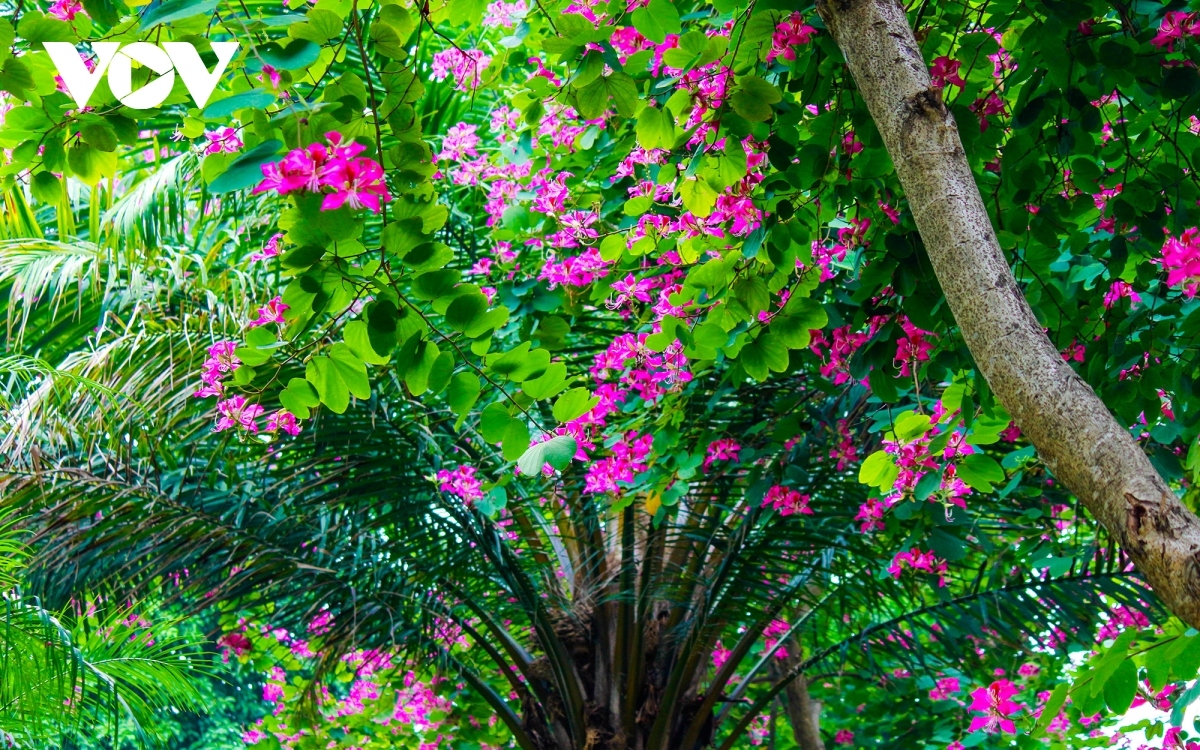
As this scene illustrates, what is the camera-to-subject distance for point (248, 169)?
993 millimetres

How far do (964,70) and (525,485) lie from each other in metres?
2.17

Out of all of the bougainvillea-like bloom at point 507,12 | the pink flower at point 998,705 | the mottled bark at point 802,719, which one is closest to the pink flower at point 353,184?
the bougainvillea-like bloom at point 507,12

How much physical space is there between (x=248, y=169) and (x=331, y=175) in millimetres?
81

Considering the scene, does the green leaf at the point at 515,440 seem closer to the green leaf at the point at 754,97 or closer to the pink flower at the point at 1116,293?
the green leaf at the point at 754,97

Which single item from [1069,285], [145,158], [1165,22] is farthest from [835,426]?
[145,158]

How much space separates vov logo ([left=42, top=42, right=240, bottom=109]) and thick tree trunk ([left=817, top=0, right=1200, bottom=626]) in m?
0.77

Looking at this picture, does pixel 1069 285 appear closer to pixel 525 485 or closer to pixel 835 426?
pixel 835 426

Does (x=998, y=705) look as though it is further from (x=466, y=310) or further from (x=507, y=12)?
(x=466, y=310)

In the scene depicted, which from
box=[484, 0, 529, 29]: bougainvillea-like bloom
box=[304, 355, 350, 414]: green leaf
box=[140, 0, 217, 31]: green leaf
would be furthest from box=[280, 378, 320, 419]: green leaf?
box=[484, 0, 529, 29]: bougainvillea-like bloom

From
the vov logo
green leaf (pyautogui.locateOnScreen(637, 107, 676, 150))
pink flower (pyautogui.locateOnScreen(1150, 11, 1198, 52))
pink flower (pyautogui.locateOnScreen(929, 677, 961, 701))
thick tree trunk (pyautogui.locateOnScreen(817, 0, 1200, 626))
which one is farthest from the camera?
pink flower (pyautogui.locateOnScreen(929, 677, 961, 701))

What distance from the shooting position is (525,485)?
3.62 meters

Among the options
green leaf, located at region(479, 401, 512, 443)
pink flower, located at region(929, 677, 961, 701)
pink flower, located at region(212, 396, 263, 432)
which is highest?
pink flower, located at region(212, 396, 263, 432)

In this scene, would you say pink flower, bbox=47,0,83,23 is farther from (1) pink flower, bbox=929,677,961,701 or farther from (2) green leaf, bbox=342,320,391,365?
(1) pink flower, bbox=929,677,961,701

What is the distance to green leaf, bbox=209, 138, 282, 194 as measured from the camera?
3.23 feet
